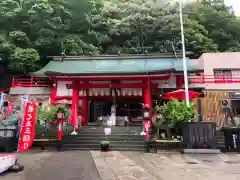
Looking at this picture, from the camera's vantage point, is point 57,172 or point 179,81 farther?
point 179,81

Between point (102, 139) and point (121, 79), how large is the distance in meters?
5.02

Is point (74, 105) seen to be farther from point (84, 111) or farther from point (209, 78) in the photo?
point (209, 78)

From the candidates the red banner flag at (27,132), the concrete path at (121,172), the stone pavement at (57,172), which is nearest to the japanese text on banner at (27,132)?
the red banner flag at (27,132)

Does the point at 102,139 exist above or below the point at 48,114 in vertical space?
below

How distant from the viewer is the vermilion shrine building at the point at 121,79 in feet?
49.2

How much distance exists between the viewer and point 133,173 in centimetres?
632

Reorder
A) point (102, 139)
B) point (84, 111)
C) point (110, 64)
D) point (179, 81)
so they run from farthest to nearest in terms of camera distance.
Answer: point (110, 64), point (84, 111), point (179, 81), point (102, 139)

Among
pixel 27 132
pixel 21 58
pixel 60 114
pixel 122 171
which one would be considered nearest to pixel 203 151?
pixel 122 171

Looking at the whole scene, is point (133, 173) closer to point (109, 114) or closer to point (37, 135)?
point (37, 135)

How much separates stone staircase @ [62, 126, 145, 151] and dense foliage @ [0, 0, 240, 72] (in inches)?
450

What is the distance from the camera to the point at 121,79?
15.8 meters

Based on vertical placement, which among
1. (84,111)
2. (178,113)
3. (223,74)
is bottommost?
(178,113)

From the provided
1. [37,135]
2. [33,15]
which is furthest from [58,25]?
[37,135]

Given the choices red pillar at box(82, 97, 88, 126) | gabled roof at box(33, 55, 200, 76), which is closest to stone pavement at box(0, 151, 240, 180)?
red pillar at box(82, 97, 88, 126)
